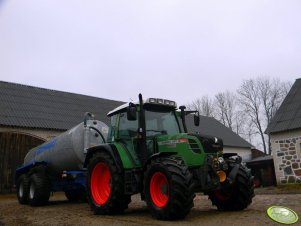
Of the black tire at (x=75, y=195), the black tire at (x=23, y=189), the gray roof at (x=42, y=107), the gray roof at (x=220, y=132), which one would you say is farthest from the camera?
the gray roof at (x=220, y=132)

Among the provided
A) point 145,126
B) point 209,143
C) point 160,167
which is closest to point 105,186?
point 145,126

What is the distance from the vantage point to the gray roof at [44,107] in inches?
733

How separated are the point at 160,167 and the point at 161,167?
0.03m

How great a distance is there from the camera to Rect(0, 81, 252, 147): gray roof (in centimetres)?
1862

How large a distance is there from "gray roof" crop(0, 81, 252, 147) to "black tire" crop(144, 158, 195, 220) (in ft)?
41.4

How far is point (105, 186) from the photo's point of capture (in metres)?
8.38

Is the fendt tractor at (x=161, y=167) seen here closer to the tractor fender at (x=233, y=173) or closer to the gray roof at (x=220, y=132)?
the tractor fender at (x=233, y=173)

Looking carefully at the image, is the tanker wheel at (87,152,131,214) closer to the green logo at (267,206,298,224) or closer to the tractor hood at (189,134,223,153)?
the tractor hood at (189,134,223,153)

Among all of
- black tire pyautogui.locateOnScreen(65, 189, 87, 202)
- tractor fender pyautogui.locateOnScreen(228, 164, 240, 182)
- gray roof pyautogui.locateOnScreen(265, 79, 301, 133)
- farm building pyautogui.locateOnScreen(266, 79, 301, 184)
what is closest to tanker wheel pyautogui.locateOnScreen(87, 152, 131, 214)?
tractor fender pyautogui.locateOnScreen(228, 164, 240, 182)

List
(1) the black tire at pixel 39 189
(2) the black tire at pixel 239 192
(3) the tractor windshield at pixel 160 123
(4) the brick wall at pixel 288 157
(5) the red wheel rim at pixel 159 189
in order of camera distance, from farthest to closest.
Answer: (4) the brick wall at pixel 288 157, (1) the black tire at pixel 39 189, (3) the tractor windshield at pixel 160 123, (2) the black tire at pixel 239 192, (5) the red wheel rim at pixel 159 189

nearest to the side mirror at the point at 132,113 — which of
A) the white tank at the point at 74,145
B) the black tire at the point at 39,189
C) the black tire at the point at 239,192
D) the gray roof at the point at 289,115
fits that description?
the black tire at the point at 239,192

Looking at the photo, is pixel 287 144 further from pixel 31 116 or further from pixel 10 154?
pixel 10 154

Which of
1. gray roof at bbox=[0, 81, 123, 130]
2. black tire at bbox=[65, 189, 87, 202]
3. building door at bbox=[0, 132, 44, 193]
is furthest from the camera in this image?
A: gray roof at bbox=[0, 81, 123, 130]

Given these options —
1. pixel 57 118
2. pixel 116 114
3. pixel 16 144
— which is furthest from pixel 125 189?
pixel 57 118
